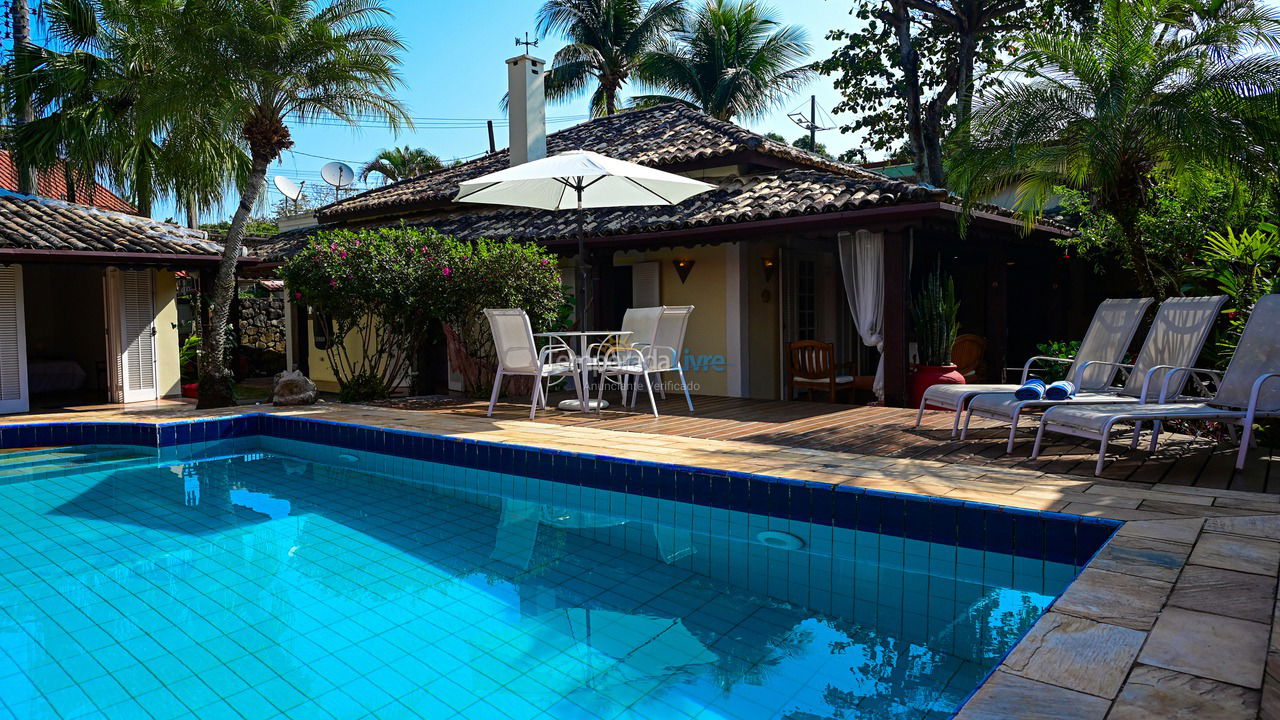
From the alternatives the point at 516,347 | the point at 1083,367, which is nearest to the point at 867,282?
the point at 1083,367

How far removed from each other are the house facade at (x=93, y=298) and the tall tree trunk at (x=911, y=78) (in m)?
15.7

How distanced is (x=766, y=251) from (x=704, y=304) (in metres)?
1.13

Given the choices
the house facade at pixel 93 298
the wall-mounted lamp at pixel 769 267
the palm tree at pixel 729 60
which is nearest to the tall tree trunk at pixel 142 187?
the house facade at pixel 93 298

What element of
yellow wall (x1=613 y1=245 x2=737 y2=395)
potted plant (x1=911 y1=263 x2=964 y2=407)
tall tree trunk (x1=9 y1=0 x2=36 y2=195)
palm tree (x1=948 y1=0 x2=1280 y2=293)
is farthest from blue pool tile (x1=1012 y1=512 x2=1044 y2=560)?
tall tree trunk (x1=9 y1=0 x2=36 y2=195)

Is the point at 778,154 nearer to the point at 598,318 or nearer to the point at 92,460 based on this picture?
the point at 598,318

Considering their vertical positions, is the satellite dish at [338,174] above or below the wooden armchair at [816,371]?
above

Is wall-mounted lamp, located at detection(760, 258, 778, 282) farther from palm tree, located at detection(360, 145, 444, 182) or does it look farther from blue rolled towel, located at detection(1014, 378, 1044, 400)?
palm tree, located at detection(360, 145, 444, 182)

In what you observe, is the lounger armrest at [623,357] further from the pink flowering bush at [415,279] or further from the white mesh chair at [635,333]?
the pink flowering bush at [415,279]

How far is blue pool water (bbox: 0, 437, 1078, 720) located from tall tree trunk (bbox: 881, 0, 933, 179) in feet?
55.0

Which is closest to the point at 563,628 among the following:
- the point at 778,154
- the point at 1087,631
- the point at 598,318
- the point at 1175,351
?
the point at 1087,631

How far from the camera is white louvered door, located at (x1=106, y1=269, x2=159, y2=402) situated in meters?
11.9

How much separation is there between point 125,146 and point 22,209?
191 centimetres

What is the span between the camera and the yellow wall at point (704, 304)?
1062 centimetres

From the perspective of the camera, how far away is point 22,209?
11523mm
